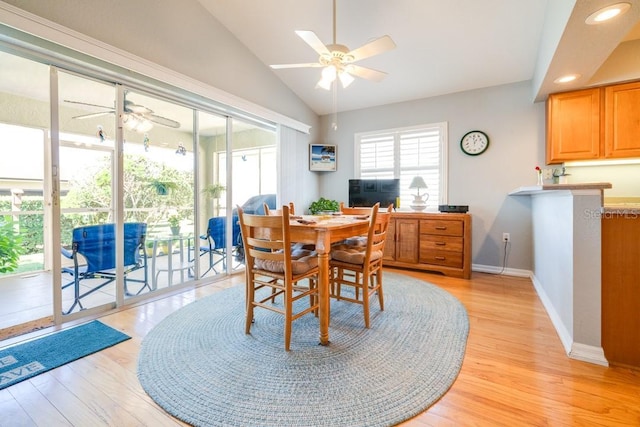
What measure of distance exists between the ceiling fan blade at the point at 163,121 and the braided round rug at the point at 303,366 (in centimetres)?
196

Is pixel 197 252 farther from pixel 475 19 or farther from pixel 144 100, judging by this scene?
pixel 475 19

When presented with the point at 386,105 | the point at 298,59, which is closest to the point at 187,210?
the point at 298,59

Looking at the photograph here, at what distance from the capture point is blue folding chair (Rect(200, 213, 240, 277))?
356cm

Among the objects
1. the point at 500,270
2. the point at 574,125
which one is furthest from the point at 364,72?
the point at 500,270

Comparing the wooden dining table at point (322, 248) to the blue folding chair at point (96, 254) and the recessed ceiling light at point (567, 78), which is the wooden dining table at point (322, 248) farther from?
the recessed ceiling light at point (567, 78)

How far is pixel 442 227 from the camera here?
3.67m

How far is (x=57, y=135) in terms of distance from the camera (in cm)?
227

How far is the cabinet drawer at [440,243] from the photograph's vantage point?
3.60 meters

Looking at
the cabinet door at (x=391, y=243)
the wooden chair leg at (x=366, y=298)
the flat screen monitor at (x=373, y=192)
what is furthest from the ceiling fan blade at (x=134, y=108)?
the cabinet door at (x=391, y=243)

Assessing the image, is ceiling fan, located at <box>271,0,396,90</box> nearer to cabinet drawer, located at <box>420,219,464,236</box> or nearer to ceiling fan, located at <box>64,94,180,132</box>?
ceiling fan, located at <box>64,94,180,132</box>

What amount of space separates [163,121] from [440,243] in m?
3.60

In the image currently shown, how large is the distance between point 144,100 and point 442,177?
3.83 meters

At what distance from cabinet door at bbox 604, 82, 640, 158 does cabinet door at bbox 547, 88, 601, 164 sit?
3.0 inches

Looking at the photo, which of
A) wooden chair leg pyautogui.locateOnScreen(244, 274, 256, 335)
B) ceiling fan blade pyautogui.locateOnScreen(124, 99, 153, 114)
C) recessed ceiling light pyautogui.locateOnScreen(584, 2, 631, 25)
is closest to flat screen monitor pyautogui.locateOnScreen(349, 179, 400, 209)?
recessed ceiling light pyautogui.locateOnScreen(584, 2, 631, 25)
